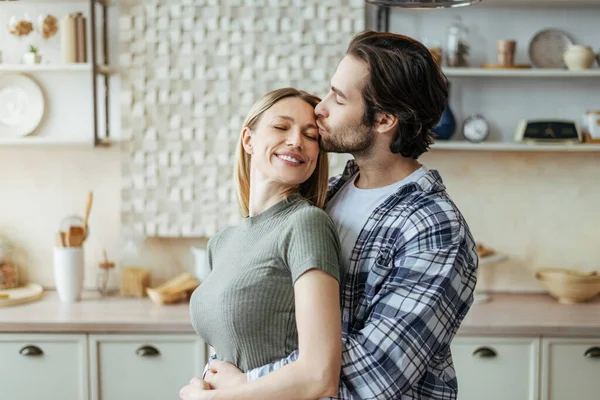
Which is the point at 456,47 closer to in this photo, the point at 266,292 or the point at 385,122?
the point at 385,122

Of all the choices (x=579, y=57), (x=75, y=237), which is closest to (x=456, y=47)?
(x=579, y=57)

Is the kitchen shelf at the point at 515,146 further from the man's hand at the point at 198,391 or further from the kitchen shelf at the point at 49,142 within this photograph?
the man's hand at the point at 198,391

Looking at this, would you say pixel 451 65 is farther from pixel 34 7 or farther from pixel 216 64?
pixel 34 7

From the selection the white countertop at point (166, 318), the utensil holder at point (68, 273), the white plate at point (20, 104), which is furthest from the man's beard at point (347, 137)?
the white plate at point (20, 104)

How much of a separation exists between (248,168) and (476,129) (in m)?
1.67

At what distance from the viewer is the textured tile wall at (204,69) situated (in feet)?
10.7

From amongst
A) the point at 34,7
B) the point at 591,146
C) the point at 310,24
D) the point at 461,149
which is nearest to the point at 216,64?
the point at 310,24

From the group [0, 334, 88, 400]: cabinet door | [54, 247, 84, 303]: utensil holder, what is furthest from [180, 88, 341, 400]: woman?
[54, 247, 84, 303]: utensil holder

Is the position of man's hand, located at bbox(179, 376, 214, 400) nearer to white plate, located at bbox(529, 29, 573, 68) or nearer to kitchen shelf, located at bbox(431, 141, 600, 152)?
kitchen shelf, located at bbox(431, 141, 600, 152)

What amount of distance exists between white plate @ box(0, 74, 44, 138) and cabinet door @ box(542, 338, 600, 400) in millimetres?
2422

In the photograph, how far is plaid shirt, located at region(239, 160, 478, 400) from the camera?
58.6 inches

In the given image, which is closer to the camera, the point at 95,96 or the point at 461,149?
the point at 95,96

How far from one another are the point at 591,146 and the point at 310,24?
52.6 inches

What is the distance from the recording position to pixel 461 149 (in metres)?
3.38
